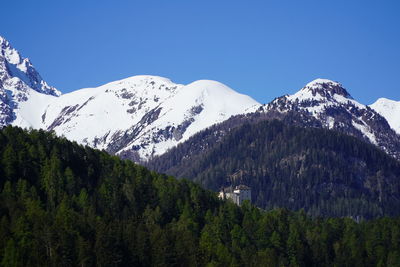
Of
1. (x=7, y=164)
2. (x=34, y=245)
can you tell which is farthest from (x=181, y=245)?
(x=7, y=164)

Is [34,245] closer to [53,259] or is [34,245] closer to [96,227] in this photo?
[53,259]

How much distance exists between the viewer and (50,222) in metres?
161

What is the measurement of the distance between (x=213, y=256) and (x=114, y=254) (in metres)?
23.6

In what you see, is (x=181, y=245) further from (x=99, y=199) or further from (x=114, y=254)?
(x=99, y=199)

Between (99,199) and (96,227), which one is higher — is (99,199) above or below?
above

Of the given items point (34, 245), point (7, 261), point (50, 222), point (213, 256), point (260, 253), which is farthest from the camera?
point (260, 253)

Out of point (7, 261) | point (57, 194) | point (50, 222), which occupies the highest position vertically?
point (57, 194)

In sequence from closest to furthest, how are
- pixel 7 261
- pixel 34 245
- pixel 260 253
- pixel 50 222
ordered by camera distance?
pixel 7 261, pixel 34 245, pixel 50 222, pixel 260 253

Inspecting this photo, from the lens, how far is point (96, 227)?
165250 mm

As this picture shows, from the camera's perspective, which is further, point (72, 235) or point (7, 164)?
point (7, 164)

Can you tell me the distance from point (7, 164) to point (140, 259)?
47024mm

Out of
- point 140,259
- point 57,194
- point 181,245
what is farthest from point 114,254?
point 57,194

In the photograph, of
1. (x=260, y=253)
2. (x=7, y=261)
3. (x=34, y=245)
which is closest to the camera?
(x=7, y=261)

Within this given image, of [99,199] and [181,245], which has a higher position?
[99,199]
